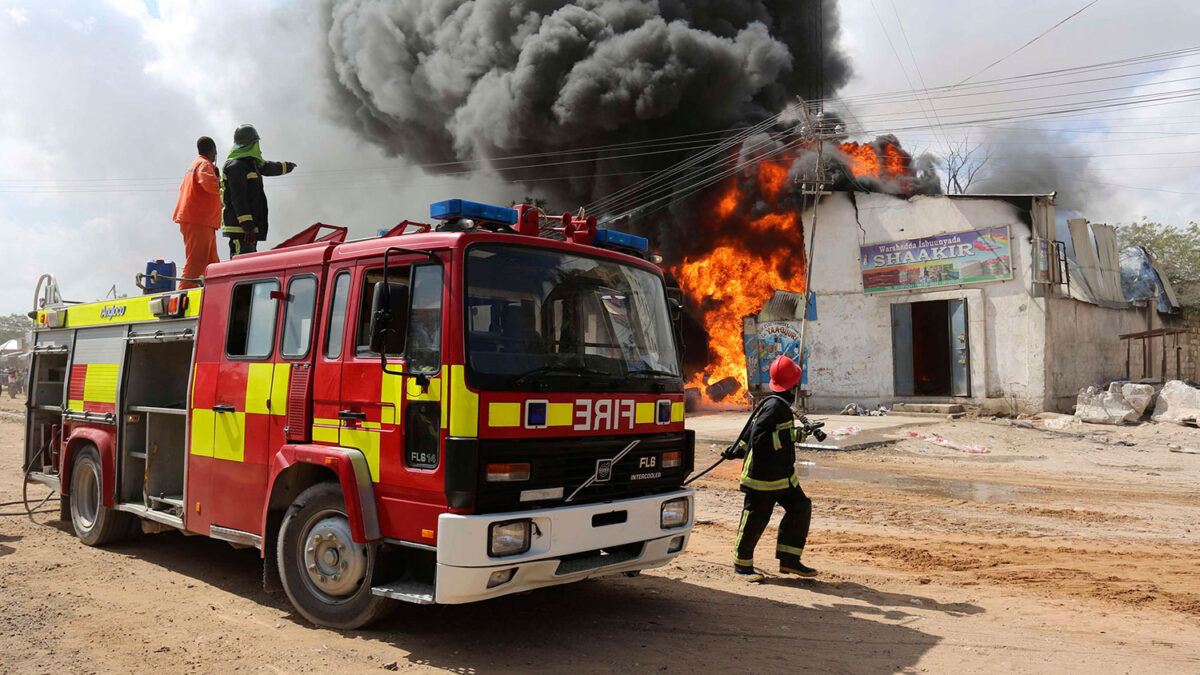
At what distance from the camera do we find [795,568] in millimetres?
6031

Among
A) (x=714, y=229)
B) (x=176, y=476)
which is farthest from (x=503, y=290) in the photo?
(x=714, y=229)

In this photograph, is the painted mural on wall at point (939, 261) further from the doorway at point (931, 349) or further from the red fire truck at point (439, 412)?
the red fire truck at point (439, 412)

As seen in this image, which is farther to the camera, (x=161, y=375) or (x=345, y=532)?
(x=161, y=375)

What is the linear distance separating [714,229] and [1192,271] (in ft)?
66.4

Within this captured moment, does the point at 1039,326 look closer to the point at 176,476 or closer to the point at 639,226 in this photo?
the point at 639,226

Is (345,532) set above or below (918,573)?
above

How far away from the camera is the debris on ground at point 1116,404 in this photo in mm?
15742

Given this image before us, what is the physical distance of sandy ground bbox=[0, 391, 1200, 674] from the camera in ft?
14.0

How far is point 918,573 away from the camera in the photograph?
247 inches

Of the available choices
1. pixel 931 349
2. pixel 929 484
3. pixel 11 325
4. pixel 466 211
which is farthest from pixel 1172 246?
pixel 11 325

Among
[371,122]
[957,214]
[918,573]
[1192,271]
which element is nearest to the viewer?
[918,573]

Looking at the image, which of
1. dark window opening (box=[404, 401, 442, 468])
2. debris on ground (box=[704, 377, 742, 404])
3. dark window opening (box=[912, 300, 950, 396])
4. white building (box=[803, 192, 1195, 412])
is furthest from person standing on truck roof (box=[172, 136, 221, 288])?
dark window opening (box=[912, 300, 950, 396])

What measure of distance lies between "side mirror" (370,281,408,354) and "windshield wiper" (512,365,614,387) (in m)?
0.68

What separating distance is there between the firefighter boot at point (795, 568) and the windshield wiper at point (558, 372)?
8.07 ft
